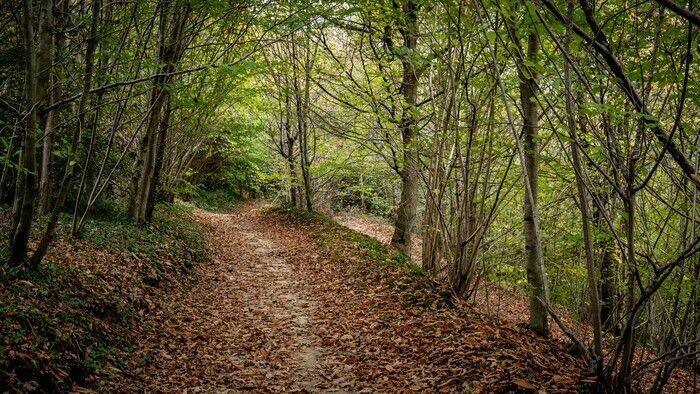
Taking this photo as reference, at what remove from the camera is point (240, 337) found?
624 centimetres

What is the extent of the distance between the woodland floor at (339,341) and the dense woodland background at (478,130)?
0.64 metres

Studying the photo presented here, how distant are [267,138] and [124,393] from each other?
76.0 ft

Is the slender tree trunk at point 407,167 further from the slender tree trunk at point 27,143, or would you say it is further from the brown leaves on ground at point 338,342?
the slender tree trunk at point 27,143

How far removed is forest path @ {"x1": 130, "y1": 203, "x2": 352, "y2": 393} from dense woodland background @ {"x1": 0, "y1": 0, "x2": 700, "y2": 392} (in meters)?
2.02

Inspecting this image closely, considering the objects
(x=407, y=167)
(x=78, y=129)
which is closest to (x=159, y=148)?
(x=78, y=129)

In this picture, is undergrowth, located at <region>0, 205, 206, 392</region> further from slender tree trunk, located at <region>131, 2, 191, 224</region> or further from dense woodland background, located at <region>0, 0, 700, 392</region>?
slender tree trunk, located at <region>131, 2, 191, 224</region>

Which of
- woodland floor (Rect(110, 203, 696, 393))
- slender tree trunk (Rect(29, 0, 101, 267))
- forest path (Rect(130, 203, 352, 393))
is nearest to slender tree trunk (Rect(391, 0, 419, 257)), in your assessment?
woodland floor (Rect(110, 203, 696, 393))

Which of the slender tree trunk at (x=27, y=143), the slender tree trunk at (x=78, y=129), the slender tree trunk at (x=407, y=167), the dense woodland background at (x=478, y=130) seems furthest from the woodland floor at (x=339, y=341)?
the slender tree trunk at (x=407, y=167)

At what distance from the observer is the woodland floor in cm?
452

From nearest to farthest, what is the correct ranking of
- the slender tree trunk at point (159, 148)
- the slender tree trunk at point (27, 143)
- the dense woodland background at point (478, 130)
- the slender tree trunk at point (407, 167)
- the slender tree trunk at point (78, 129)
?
the dense woodland background at point (478, 130)
the slender tree trunk at point (27, 143)
the slender tree trunk at point (78, 129)
the slender tree trunk at point (407, 167)
the slender tree trunk at point (159, 148)

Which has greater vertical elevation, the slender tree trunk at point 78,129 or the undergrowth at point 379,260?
the slender tree trunk at point 78,129

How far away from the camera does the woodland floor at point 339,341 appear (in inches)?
178

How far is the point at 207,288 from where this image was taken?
8.57 meters

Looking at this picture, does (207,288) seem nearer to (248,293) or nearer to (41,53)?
(248,293)
